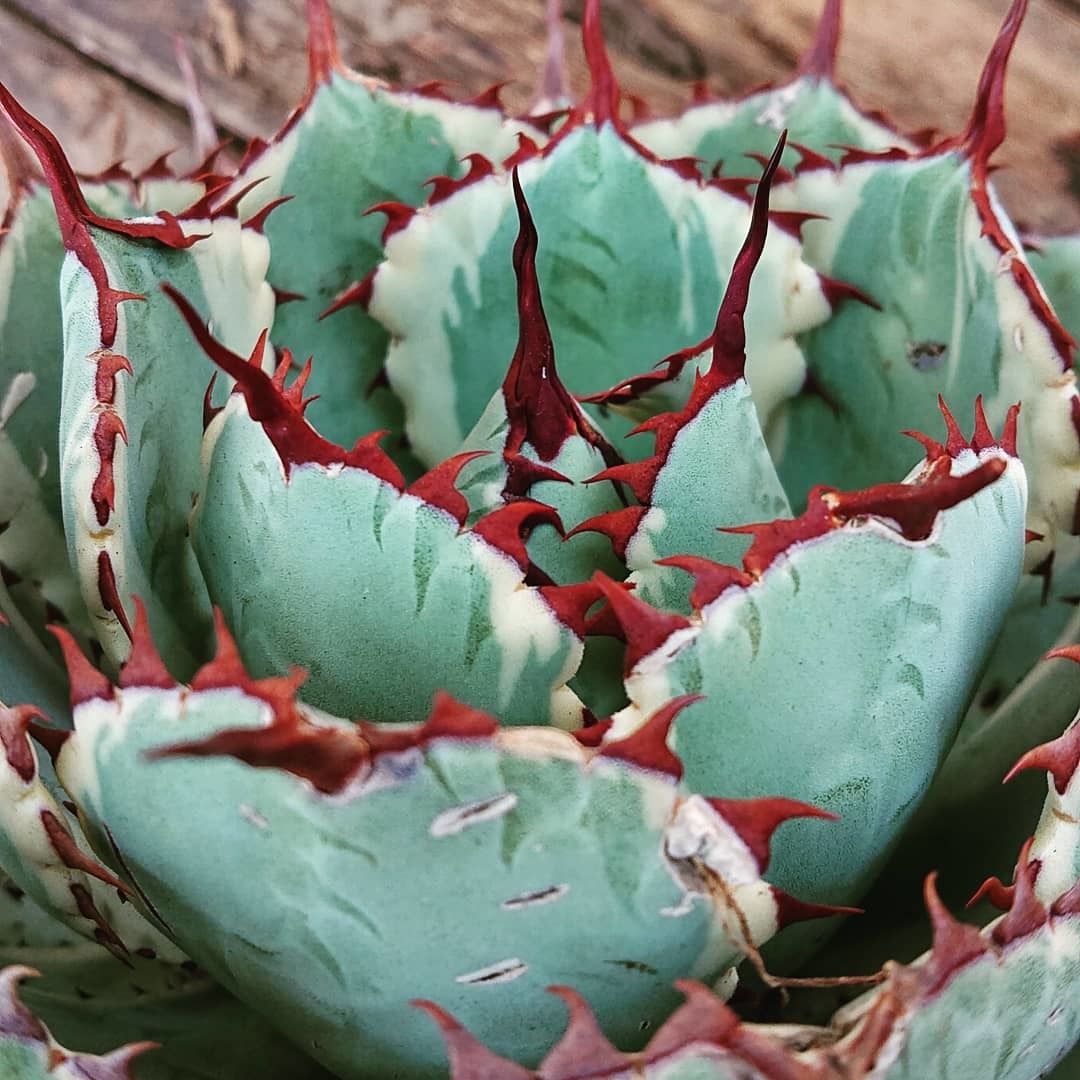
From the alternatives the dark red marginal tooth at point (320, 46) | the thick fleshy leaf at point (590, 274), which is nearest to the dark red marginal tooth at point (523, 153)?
the thick fleshy leaf at point (590, 274)

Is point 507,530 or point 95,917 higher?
point 507,530

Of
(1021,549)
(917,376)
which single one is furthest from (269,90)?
(1021,549)

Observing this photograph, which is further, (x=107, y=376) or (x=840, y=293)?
(x=840, y=293)

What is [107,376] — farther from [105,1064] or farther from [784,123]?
[784,123]

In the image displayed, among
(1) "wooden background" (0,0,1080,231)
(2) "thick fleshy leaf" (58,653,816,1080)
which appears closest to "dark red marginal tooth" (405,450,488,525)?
(2) "thick fleshy leaf" (58,653,816,1080)

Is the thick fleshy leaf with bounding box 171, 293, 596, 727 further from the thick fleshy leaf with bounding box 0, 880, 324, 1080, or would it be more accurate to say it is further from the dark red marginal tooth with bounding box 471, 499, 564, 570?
the thick fleshy leaf with bounding box 0, 880, 324, 1080

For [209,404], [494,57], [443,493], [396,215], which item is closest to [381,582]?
[443,493]
